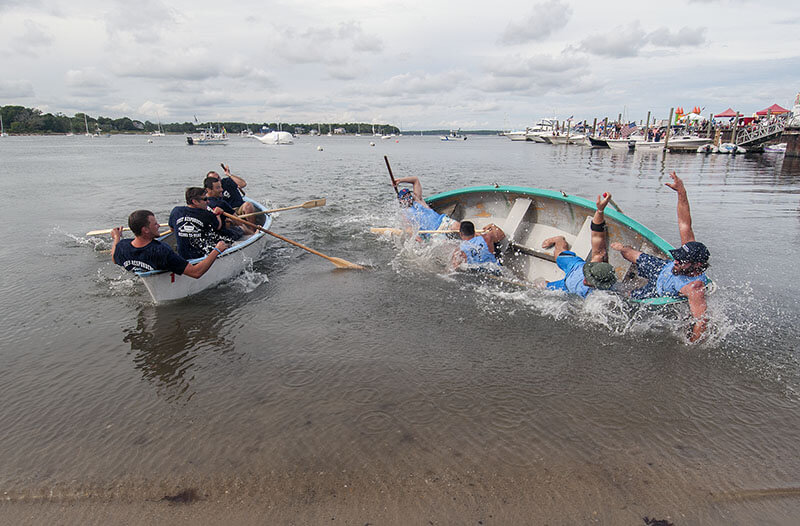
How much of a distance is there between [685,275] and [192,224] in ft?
22.7

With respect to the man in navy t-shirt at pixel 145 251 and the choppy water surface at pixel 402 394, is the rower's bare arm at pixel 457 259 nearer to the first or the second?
the choppy water surface at pixel 402 394

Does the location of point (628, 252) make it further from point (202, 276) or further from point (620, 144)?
point (620, 144)

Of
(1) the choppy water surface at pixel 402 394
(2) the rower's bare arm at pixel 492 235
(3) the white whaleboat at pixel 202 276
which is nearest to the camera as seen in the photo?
(1) the choppy water surface at pixel 402 394

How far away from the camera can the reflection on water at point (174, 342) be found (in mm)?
4626

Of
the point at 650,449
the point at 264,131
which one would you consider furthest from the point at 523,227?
the point at 264,131

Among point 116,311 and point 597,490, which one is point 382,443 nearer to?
point 597,490

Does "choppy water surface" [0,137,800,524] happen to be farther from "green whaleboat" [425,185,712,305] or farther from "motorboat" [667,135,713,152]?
"motorboat" [667,135,713,152]

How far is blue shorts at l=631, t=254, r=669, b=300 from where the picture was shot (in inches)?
226

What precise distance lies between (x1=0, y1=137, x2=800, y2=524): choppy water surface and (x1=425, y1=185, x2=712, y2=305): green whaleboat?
3.76 feet

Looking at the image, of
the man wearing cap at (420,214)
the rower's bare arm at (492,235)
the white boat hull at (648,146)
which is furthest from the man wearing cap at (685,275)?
the white boat hull at (648,146)

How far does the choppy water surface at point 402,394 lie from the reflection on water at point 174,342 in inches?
1.2

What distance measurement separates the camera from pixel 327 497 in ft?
10.3

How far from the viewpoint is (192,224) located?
6965 millimetres

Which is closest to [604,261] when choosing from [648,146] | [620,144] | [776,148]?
[648,146]
